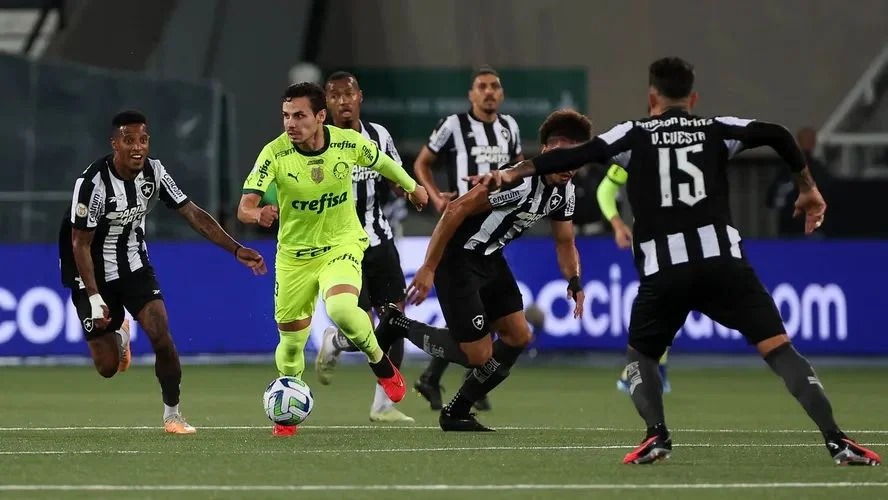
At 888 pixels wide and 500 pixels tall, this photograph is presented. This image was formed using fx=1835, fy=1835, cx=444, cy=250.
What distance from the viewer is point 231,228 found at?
2016 cm

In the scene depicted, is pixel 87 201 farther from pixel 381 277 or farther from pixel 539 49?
pixel 539 49

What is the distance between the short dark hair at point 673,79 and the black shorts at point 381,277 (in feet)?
13.4

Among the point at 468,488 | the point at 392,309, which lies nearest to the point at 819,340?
the point at 392,309

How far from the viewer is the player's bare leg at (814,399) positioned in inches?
338

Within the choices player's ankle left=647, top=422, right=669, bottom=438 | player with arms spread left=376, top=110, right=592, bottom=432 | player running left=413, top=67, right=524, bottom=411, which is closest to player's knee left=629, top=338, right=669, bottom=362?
player's ankle left=647, top=422, right=669, bottom=438

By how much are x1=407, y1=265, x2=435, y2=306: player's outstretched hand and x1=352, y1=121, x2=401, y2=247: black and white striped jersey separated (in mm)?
2222

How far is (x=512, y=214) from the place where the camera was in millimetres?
11102

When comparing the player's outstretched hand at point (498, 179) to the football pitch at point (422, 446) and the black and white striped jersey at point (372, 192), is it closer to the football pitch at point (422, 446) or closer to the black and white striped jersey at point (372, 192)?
the football pitch at point (422, 446)

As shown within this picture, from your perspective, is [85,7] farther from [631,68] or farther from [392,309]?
[392,309]

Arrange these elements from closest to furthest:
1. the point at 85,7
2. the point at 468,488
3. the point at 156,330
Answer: the point at 468,488, the point at 156,330, the point at 85,7

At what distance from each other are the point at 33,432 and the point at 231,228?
357 inches

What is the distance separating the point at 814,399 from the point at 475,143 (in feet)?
18.0

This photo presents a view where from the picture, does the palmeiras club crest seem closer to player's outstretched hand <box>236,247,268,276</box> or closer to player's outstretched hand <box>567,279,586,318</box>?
player's outstretched hand <box>236,247,268,276</box>

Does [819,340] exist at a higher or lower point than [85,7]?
lower
